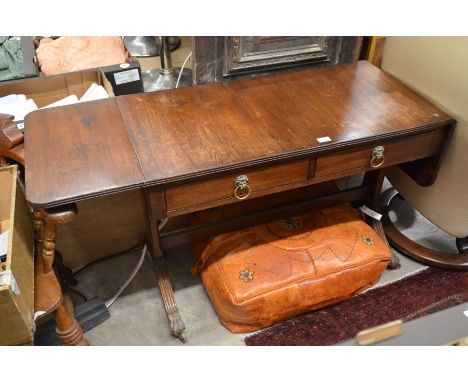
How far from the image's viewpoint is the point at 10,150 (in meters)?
1.41

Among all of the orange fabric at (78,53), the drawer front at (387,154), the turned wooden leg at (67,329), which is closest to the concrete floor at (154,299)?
the turned wooden leg at (67,329)

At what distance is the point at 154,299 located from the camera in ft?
5.84

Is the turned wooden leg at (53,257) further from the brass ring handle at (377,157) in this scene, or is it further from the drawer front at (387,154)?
the brass ring handle at (377,157)

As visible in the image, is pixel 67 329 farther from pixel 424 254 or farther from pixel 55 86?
pixel 424 254

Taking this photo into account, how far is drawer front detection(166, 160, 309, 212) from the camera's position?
1270mm

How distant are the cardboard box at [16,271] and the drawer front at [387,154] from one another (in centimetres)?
92

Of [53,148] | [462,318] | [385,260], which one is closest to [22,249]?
[53,148]

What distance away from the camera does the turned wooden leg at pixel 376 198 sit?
1.86 m

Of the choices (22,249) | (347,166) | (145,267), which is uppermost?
(347,166)

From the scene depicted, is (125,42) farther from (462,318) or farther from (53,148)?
(462,318)

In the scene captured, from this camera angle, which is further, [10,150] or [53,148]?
[10,150]

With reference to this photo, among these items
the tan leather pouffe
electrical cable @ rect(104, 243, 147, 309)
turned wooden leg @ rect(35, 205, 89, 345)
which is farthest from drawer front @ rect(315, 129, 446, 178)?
electrical cable @ rect(104, 243, 147, 309)
